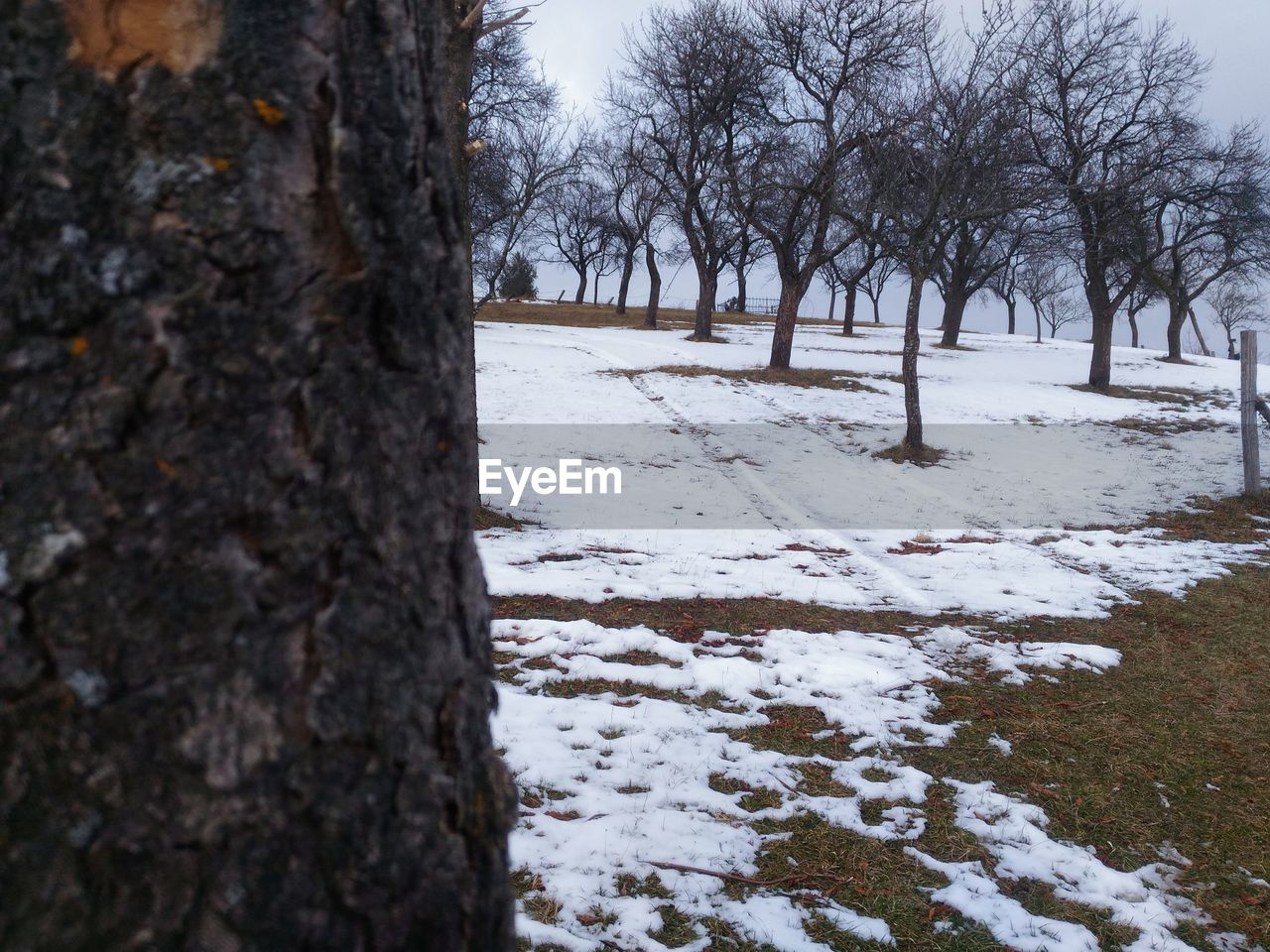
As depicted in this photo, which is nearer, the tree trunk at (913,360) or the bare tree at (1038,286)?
the tree trunk at (913,360)

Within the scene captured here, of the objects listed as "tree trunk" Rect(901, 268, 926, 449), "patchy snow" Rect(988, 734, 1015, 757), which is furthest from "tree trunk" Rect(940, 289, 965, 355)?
"patchy snow" Rect(988, 734, 1015, 757)

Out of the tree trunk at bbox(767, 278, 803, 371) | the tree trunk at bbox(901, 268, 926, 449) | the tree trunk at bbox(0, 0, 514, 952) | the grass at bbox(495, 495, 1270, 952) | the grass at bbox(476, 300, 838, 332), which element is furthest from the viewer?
the grass at bbox(476, 300, 838, 332)

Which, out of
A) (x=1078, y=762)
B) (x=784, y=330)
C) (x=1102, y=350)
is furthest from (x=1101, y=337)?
(x=1078, y=762)

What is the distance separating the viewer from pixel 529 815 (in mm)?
3215

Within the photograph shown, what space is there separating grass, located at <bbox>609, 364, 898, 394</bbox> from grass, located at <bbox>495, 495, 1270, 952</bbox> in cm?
1212

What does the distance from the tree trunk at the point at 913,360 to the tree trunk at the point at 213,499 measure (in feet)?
42.4

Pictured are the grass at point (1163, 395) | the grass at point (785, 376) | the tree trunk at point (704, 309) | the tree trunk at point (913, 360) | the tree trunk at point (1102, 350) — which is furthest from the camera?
the tree trunk at point (704, 309)

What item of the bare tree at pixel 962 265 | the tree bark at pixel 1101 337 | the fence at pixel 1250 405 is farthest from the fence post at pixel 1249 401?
the bare tree at pixel 962 265

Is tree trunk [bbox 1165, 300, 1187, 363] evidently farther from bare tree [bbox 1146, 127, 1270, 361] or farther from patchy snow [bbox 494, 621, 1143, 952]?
patchy snow [bbox 494, 621, 1143, 952]

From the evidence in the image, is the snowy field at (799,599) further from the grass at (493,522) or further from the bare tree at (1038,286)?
the bare tree at (1038,286)

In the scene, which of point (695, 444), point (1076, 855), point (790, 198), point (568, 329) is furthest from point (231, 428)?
point (568, 329)

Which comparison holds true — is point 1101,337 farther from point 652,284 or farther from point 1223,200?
point 652,284

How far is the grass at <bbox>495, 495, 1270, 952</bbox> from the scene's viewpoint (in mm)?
2906

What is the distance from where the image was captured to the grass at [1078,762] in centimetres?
291
